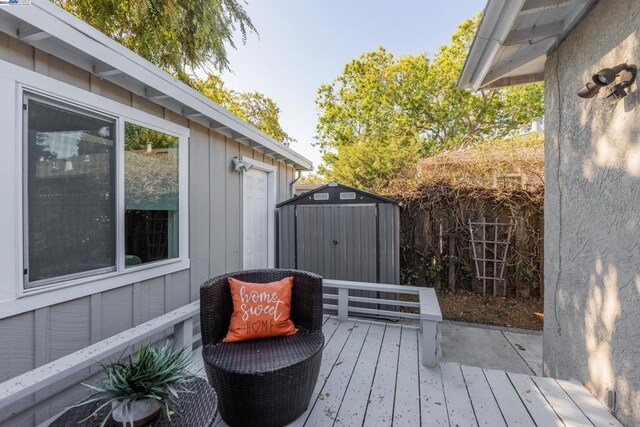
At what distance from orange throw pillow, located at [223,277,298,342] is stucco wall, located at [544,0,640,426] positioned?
1.94 meters

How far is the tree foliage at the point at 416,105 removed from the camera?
11617 mm

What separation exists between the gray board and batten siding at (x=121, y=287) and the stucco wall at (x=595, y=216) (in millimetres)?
3204

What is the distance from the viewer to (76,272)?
1.89 meters

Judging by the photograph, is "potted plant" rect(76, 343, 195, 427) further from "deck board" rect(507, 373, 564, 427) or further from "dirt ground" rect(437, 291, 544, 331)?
"dirt ground" rect(437, 291, 544, 331)

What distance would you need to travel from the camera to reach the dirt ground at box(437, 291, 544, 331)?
13.0 ft

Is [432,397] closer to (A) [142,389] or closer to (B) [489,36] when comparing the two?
(A) [142,389]

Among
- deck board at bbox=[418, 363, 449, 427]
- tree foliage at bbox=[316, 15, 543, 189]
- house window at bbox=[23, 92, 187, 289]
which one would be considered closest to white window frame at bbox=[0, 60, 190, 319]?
house window at bbox=[23, 92, 187, 289]

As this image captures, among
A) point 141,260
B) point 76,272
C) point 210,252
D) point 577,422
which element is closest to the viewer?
point 577,422

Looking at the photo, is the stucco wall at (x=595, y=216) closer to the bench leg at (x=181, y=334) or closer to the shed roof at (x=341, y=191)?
the shed roof at (x=341, y=191)

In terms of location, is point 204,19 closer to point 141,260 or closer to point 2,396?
point 141,260

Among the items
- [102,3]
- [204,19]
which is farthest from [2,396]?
[102,3]

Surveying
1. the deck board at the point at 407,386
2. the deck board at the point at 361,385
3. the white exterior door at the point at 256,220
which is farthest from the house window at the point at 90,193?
the deck board at the point at 407,386

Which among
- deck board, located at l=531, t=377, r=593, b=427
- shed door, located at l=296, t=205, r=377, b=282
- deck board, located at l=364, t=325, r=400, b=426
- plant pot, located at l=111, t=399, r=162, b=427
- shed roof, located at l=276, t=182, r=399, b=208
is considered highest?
shed roof, located at l=276, t=182, r=399, b=208

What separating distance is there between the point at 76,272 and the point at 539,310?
5.38 m
